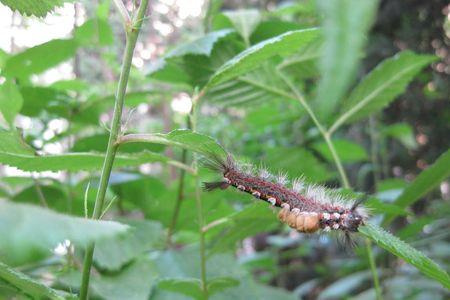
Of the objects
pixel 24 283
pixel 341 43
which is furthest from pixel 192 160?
pixel 341 43

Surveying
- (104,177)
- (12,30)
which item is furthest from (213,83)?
(12,30)

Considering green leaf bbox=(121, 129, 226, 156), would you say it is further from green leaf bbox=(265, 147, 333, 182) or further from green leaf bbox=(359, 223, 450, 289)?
green leaf bbox=(265, 147, 333, 182)

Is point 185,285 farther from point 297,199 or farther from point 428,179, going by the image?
point 428,179

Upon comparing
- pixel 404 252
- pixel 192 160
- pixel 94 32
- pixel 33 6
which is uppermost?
pixel 94 32

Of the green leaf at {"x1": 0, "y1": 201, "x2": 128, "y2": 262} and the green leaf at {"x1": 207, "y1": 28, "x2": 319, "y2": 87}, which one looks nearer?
the green leaf at {"x1": 0, "y1": 201, "x2": 128, "y2": 262}

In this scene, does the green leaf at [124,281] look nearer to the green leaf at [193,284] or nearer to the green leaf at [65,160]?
the green leaf at [193,284]

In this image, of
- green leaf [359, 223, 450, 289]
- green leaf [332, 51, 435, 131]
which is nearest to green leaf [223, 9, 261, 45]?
green leaf [332, 51, 435, 131]
